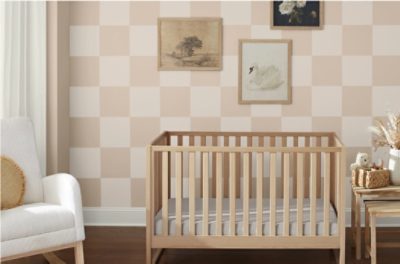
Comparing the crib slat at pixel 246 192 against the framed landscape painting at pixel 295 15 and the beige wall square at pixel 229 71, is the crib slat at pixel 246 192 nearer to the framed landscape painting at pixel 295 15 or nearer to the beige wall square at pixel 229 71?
the beige wall square at pixel 229 71

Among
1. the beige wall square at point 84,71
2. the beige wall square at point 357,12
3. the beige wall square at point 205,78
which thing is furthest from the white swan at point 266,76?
the beige wall square at point 84,71

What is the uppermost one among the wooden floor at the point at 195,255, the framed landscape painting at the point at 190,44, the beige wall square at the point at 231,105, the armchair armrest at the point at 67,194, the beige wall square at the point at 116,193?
the framed landscape painting at the point at 190,44

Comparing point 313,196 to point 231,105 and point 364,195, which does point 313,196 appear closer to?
point 364,195

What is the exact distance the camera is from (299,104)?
4.23 metres

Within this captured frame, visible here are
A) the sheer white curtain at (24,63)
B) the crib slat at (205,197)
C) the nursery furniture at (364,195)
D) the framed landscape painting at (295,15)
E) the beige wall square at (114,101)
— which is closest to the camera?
the crib slat at (205,197)

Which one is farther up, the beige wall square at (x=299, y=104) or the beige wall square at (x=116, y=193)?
the beige wall square at (x=299, y=104)

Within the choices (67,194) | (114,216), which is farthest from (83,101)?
(67,194)

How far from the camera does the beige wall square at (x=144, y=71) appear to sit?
13.9 ft

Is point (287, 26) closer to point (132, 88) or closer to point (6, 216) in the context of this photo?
point (132, 88)

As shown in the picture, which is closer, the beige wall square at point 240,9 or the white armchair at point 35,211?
the white armchair at point 35,211

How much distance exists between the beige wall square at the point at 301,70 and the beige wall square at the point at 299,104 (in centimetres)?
4

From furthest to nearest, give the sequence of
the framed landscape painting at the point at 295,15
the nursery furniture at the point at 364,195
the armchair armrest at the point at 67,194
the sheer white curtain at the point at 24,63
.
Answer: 1. the framed landscape painting at the point at 295,15
2. the sheer white curtain at the point at 24,63
3. the nursery furniture at the point at 364,195
4. the armchair armrest at the point at 67,194

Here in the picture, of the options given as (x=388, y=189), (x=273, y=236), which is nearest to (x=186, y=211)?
(x=273, y=236)

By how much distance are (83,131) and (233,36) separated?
3.97 feet
